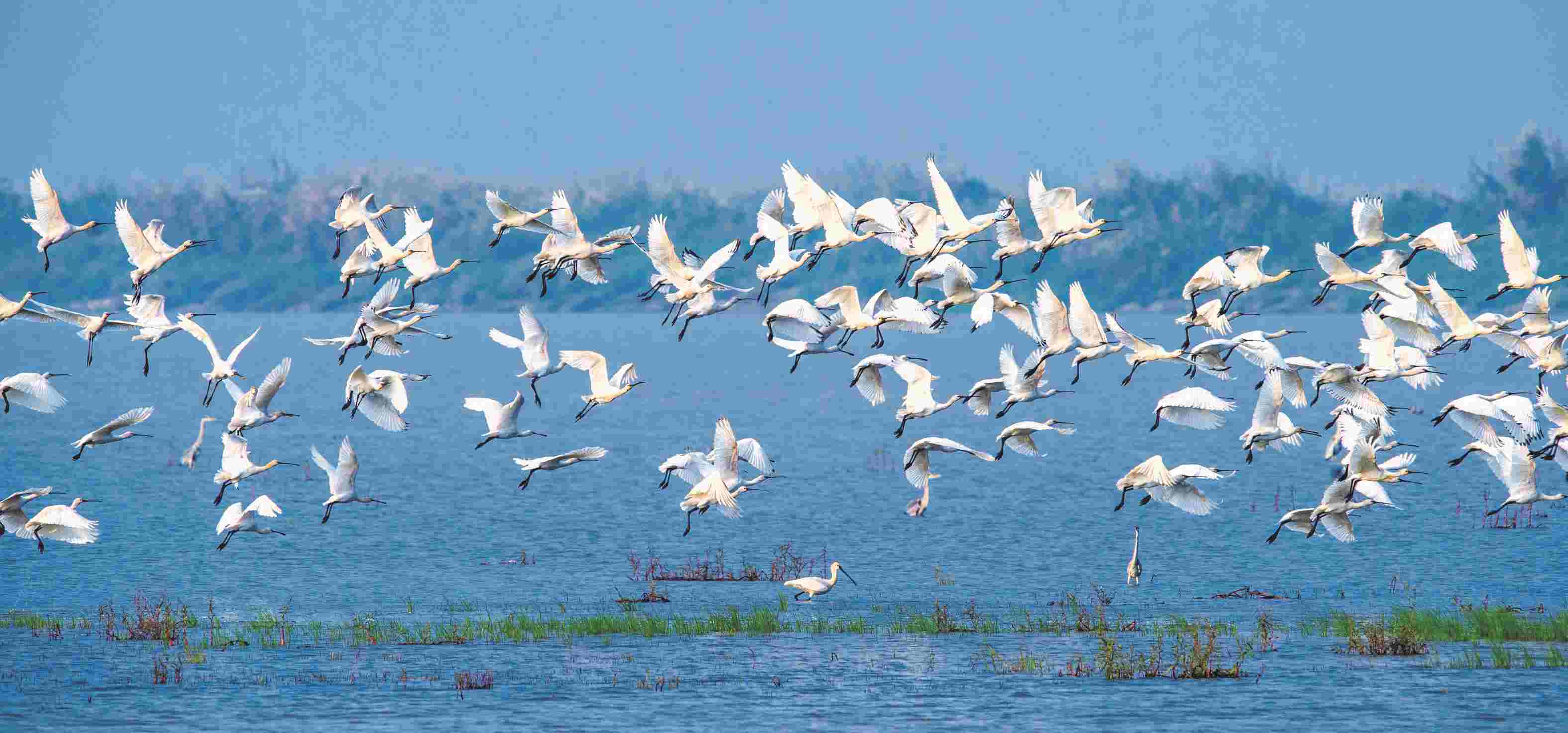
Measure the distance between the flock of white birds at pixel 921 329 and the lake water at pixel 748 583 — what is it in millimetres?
2641

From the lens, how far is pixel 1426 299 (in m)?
28.5

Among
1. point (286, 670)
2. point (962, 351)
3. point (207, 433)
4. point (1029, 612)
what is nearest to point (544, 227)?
point (286, 670)

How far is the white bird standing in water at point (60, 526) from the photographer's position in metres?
27.8

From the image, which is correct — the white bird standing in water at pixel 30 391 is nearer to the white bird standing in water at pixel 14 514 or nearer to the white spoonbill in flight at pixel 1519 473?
the white bird standing in water at pixel 14 514

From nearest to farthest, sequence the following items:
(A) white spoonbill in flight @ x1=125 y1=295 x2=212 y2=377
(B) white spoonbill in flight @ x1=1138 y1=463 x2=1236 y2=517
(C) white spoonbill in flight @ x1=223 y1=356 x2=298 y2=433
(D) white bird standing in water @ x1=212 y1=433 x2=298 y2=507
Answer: (C) white spoonbill in flight @ x1=223 y1=356 x2=298 y2=433, (B) white spoonbill in flight @ x1=1138 y1=463 x2=1236 y2=517, (A) white spoonbill in flight @ x1=125 y1=295 x2=212 y2=377, (D) white bird standing in water @ x1=212 y1=433 x2=298 y2=507

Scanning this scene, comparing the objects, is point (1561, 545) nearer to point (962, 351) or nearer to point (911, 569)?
point (911, 569)

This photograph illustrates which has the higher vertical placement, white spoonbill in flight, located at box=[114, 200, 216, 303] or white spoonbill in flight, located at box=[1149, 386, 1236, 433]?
white spoonbill in flight, located at box=[114, 200, 216, 303]

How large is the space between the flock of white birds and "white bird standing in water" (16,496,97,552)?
1.2 inches

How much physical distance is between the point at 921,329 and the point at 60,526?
40.6 ft

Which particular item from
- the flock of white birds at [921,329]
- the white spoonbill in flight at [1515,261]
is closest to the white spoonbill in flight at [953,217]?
the flock of white birds at [921,329]

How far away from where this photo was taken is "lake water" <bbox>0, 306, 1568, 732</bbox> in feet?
80.8

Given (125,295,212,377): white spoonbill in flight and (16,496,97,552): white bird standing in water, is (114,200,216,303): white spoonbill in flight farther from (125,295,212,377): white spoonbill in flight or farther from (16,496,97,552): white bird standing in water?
(16,496,97,552): white bird standing in water

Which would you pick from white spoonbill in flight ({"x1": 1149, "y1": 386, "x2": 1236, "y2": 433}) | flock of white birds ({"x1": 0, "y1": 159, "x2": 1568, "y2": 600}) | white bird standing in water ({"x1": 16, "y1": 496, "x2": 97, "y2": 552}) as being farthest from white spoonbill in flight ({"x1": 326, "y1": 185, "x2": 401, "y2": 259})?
white spoonbill in flight ({"x1": 1149, "y1": 386, "x2": 1236, "y2": 433})

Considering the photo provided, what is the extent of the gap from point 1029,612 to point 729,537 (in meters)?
13.0
